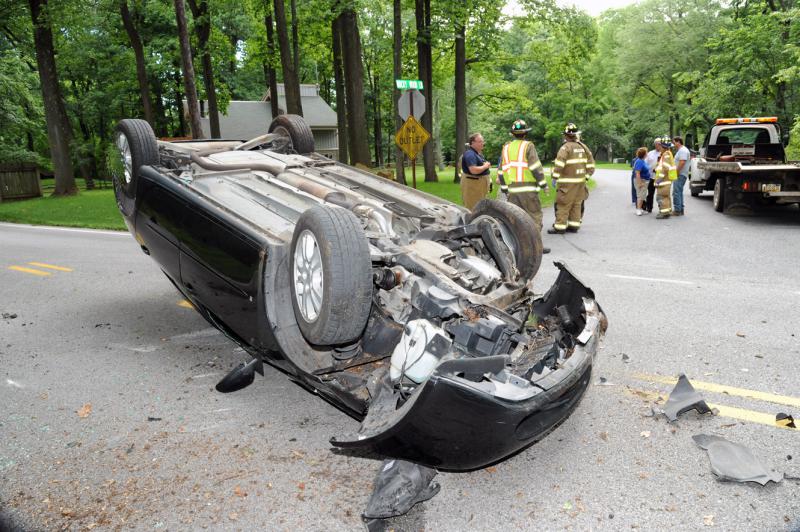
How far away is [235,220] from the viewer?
13.0 ft

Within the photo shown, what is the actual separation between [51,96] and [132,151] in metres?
19.9

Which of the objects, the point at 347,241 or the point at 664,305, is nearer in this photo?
the point at 347,241

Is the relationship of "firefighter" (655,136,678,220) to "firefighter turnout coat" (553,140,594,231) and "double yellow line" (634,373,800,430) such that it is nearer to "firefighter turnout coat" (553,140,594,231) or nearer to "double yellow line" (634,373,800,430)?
"firefighter turnout coat" (553,140,594,231)

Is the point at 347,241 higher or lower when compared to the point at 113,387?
higher

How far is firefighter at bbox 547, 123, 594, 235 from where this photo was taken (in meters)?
10.5

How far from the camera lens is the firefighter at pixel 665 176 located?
1238 cm

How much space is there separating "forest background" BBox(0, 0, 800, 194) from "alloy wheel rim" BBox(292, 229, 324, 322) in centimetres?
362

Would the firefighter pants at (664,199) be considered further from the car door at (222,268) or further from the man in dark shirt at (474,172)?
the car door at (222,268)

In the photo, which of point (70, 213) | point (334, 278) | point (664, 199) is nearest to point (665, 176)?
point (664, 199)

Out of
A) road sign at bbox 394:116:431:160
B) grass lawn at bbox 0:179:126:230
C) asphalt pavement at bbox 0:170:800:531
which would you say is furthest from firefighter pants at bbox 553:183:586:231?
grass lawn at bbox 0:179:126:230

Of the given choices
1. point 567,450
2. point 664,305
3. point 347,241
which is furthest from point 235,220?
point 664,305

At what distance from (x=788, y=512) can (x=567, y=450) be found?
104cm

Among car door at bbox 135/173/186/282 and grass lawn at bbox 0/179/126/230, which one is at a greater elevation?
car door at bbox 135/173/186/282

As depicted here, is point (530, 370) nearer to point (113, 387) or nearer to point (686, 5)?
point (113, 387)
